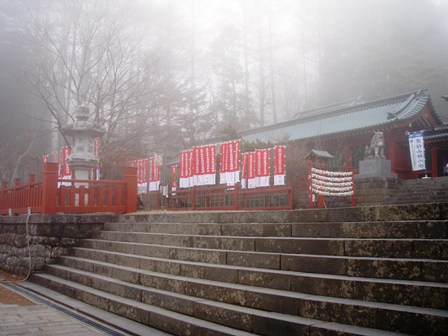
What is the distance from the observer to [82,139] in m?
13.0

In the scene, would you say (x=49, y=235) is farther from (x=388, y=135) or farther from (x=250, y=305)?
(x=388, y=135)

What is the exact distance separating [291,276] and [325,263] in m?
0.39

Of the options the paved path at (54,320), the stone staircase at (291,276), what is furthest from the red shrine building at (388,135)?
the paved path at (54,320)

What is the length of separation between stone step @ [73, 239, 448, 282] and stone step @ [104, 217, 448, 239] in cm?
44

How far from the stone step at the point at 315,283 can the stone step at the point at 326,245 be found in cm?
42

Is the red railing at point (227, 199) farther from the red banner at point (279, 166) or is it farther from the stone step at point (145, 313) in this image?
the stone step at point (145, 313)

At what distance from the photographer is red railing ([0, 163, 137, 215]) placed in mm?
9758

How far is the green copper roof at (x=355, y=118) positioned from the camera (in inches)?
853

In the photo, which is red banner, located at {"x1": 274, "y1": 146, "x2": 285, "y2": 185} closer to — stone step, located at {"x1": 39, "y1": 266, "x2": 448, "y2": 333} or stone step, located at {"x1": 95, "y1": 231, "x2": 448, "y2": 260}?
stone step, located at {"x1": 95, "y1": 231, "x2": 448, "y2": 260}

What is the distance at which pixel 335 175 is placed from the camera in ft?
44.3

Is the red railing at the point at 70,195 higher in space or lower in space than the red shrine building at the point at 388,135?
lower

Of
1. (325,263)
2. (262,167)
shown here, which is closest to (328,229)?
(325,263)

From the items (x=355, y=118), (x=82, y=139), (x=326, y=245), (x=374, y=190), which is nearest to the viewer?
(x=326, y=245)

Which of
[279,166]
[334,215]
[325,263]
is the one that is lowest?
[325,263]
